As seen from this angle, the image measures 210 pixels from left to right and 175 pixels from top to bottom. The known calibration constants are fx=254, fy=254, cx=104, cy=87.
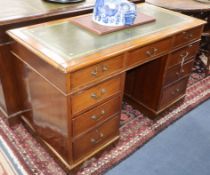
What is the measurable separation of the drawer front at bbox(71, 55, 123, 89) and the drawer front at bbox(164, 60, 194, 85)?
1.81 ft

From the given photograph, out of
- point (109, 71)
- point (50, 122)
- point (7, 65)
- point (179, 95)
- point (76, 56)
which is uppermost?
point (76, 56)

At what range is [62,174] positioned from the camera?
4.87 feet

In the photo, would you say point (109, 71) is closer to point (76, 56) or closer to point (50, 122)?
point (76, 56)

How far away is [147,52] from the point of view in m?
1.43

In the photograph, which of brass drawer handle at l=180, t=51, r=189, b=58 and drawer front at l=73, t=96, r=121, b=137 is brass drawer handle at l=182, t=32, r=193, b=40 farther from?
drawer front at l=73, t=96, r=121, b=137

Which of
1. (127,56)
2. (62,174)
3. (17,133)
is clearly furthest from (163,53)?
(17,133)

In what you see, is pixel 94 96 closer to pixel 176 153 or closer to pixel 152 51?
pixel 152 51

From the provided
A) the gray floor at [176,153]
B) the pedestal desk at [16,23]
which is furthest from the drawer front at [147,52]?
the gray floor at [176,153]

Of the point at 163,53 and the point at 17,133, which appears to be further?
the point at 17,133

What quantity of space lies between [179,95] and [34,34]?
4.01 ft

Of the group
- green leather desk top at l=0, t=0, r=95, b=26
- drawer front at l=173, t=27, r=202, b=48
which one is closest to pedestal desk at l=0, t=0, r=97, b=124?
green leather desk top at l=0, t=0, r=95, b=26

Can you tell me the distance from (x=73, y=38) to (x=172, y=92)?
3.08 feet

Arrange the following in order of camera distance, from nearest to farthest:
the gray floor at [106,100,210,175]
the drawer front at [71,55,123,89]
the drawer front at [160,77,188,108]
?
1. the drawer front at [71,55,123,89]
2. the gray floor at [106,100,210,175]
3. the drawer front at [160,77,188,108]

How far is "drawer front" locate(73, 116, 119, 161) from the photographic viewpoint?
140 cm
